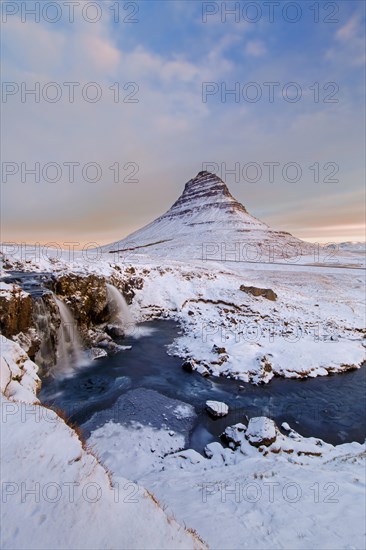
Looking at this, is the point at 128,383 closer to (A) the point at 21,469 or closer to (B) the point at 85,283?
(B) the point at 85,283

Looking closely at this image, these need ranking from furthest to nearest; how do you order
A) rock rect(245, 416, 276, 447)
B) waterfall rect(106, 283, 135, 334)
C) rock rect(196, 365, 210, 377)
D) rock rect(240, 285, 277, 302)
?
1. rock rect(240, 285, 277, 302)
2. waterfall rect(106, 283, 135, 334)
3. rock rect(196, 365, 210, 377)
4. rock rect(245, 416, 276, 447)

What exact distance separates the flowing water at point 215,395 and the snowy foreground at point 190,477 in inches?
31.3

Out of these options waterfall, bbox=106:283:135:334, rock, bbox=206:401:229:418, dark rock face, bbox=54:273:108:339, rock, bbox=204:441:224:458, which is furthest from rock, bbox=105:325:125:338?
rock, bbox=204:441:224:458

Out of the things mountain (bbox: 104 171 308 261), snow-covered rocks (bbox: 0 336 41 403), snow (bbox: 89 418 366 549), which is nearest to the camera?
snow (bbox: 89 418 366 549)

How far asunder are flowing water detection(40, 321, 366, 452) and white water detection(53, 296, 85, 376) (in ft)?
2.89

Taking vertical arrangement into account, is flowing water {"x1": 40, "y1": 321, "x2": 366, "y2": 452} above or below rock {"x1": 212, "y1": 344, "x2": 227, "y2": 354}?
below

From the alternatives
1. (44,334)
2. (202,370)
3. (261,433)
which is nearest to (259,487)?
(261,433)

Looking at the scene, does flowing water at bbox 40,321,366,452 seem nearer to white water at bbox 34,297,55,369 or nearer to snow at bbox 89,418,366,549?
snow at bbox 89,418,366,549

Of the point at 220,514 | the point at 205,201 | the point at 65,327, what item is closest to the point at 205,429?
the point at 220,514

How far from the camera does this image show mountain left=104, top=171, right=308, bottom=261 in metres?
99.0

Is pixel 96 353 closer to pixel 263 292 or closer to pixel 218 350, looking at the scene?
pixel 218 350

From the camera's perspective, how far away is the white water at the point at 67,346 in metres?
15.8

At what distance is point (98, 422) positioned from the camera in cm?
1116

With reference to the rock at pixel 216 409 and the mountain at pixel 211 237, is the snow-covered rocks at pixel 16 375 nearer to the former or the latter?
the rock at pixel 216 409
